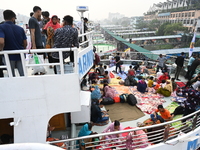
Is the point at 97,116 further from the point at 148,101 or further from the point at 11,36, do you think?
the point at 11,36

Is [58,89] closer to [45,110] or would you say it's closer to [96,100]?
[45,110]

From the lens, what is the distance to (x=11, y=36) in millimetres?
2764

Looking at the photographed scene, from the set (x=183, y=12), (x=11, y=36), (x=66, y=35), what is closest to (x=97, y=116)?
(x=66, y=35)

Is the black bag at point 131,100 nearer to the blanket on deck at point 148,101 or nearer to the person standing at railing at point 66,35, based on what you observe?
the blanket on deck at point 148,101

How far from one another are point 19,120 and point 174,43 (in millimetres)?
45156

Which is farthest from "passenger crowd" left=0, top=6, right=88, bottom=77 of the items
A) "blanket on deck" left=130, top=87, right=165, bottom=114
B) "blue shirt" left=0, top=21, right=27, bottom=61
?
"blanket on deck" left=130, top=87, right=165, bottom=114

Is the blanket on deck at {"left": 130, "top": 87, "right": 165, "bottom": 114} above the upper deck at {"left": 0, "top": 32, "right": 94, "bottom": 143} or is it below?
below

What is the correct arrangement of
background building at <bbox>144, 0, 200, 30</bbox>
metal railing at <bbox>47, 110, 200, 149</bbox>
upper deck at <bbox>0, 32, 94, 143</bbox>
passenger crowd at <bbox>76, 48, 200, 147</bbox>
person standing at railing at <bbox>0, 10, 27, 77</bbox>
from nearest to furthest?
person standing at railing at <bbox>0, 10, 27, 77</bbox> → upper deck at <bbox>0, 32, 94, 143</bbox> → metal railing at <bbox>47, 110, 200, 149</bbox> → passenger crowd at <bbox>76, 48, 200, 147</bbox> → background building at <bbox>144, 0, 200, 30</bbox>

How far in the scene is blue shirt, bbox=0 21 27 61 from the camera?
2.70 meters

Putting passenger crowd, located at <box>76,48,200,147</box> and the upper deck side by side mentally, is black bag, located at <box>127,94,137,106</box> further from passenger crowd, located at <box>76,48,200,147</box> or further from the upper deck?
the upper deck

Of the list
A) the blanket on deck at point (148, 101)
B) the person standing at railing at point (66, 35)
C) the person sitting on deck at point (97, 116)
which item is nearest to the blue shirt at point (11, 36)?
the person standing at railing at point (66, 35)

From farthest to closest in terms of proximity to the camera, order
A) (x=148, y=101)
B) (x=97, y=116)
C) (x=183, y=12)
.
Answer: (x=183, y=12), (x=148, y=101), (x=97, y=116)

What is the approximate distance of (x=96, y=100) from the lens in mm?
6035

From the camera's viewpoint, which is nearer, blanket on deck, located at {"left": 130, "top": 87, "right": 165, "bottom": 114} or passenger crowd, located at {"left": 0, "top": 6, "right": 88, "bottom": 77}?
passenger crowd, located at {"left": 0, "top": 6, "right": 88, "bottom": 77}
